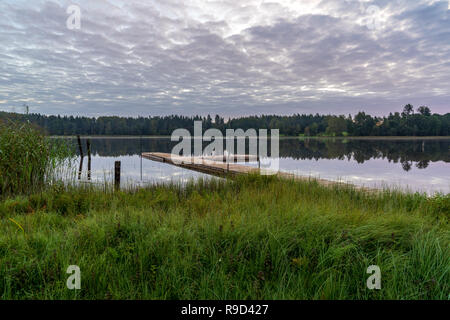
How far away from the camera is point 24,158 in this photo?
7480 millimetres

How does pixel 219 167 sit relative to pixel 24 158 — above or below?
below

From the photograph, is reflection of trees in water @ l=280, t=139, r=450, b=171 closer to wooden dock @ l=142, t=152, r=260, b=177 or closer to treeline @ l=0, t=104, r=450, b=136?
wooden dock @ l=142, t=152, r=260, b=177

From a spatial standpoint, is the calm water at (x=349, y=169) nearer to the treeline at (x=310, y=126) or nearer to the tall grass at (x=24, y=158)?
the tall grass at (x=24, y=158)

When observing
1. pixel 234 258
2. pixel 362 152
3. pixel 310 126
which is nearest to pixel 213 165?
pixel 234 258

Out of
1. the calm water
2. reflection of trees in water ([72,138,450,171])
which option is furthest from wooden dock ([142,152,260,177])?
reflection of trees in water ([72,138,450,171])

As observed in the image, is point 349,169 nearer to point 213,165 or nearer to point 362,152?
point 213,165

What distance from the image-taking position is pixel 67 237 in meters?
3.39

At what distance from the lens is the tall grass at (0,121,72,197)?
23.6ft

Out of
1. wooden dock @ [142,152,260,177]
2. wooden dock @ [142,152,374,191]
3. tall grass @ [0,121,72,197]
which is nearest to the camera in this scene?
tall grass @ [0,121,72,197]

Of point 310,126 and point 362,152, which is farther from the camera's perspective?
point 310,126

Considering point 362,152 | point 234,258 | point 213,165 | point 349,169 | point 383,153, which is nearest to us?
point 234,258

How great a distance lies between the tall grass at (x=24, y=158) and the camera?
7.19m

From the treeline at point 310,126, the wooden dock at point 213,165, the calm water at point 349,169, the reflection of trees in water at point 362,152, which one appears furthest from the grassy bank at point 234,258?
the treeline at point 310,126
